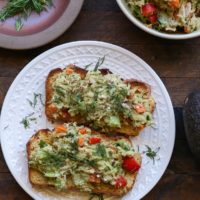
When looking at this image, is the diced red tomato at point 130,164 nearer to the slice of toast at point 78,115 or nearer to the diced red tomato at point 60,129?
the slice of toast at point 78,115

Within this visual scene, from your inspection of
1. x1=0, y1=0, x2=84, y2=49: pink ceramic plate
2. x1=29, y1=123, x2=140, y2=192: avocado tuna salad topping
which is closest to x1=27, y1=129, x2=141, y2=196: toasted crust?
x1=29, y1=123, x2=140, y2=192: avocado tuna salad topping

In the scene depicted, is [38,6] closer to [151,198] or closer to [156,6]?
[156,6]

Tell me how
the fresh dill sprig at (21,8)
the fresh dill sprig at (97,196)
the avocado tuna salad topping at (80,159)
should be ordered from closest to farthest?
the avocado tuna salad topping at (80,159) < the fresh dill sprig at (97,196) < the fresh dill sprig at (21,8)

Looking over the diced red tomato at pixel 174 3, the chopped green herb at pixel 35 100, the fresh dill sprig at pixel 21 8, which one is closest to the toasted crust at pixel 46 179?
the chopped green herb at pixel 35 100

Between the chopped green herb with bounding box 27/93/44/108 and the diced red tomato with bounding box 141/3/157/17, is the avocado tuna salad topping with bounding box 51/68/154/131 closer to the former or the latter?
the chopped green herb with bounding box 27/93/44/108

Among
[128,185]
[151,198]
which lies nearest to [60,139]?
[128,185]

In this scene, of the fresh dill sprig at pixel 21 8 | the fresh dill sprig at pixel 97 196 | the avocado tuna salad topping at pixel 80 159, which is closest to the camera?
the avocado tuna salad topping at pixel 80 159

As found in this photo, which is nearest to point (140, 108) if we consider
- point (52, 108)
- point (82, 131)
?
point (82, 131)
